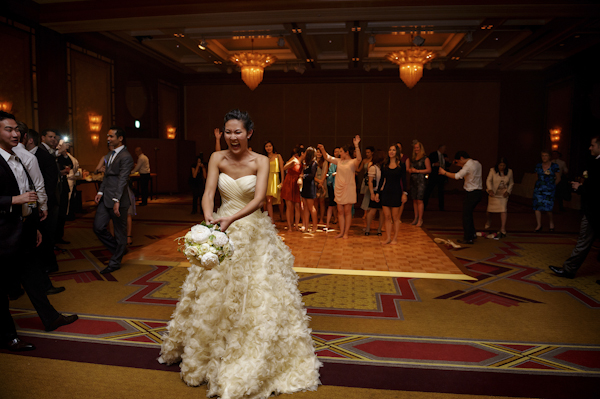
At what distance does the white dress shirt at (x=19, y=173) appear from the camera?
277 cm

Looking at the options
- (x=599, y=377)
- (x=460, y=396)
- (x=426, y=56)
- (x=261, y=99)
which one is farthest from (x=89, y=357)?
(x=261, y=99)

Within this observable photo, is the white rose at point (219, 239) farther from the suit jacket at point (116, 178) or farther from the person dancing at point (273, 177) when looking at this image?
the person dancing at point (273, 177)

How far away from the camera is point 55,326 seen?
3.10m

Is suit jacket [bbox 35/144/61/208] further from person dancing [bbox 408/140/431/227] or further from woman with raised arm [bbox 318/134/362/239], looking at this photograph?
person dancing [bbox 408/140/431/227]

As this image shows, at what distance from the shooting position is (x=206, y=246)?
7.14 ft

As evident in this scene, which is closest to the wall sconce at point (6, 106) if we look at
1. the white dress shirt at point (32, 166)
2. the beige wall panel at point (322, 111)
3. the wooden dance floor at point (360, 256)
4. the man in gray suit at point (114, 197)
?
the wooden dance floor at point (360, 256)

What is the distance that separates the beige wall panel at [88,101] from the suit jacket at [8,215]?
747 cm

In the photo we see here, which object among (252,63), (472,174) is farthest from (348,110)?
(472,174)

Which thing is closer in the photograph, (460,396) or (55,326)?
(460,396)

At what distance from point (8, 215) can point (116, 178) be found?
182 cm

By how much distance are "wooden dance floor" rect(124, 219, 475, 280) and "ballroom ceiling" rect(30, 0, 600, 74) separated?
402cm

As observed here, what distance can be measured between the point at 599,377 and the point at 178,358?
2.69m

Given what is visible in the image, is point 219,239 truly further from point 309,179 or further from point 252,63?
point 252,63

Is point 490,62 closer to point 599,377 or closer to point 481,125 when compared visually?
point 481,125
